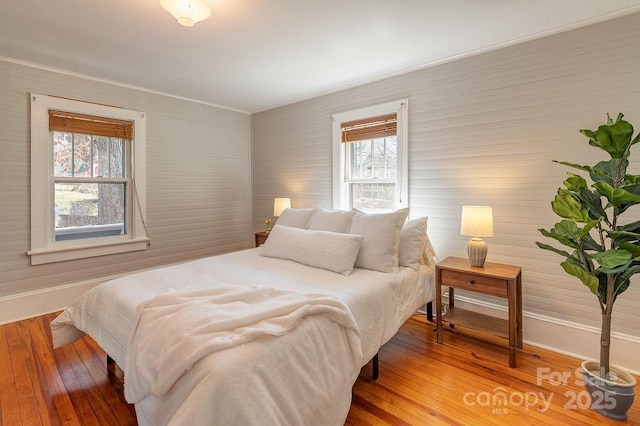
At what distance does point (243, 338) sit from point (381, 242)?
4.94 feet

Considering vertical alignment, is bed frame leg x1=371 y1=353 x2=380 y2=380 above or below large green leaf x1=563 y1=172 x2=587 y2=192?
below

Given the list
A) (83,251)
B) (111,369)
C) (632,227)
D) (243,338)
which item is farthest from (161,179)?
(632,227)

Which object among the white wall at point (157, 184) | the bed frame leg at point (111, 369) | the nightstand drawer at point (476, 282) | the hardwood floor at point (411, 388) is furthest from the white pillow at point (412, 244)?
the white wall at point (157, 184)

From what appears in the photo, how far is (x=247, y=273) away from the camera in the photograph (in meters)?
2.39

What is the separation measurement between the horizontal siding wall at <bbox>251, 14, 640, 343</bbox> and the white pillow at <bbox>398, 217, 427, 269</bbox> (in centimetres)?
44

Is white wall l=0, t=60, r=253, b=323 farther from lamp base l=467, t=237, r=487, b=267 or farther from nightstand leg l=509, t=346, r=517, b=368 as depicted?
nightstand leg l=509, t=346, r=517, b=368

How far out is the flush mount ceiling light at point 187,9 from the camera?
187 cm

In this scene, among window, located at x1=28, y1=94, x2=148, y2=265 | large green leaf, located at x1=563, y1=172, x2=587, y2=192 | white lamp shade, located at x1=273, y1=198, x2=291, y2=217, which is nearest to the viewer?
large green leaf, located at x1=563, y1=172, x2=587, y2=192

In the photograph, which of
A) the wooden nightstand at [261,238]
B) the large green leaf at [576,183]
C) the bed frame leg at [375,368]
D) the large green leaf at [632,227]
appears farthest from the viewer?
the wooden nightstand at [261,238]

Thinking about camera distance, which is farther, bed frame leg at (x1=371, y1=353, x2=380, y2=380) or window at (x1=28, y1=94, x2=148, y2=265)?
window at (x1=28, y1=94, x2=148, y2=265)

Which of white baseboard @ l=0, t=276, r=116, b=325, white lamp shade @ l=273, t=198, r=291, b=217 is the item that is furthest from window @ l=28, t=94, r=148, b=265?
white lamp shade @ l=273, t=198, r=291, b=217

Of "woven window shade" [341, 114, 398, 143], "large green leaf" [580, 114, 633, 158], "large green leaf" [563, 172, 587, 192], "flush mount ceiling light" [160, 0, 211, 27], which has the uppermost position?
"flush mount ceiling light" [160, 0, 211, 27]

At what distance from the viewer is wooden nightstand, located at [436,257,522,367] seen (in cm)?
222

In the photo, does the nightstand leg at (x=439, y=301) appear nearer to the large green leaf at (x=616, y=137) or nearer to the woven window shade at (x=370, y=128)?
the large green leaf at (x=616, y=137)
